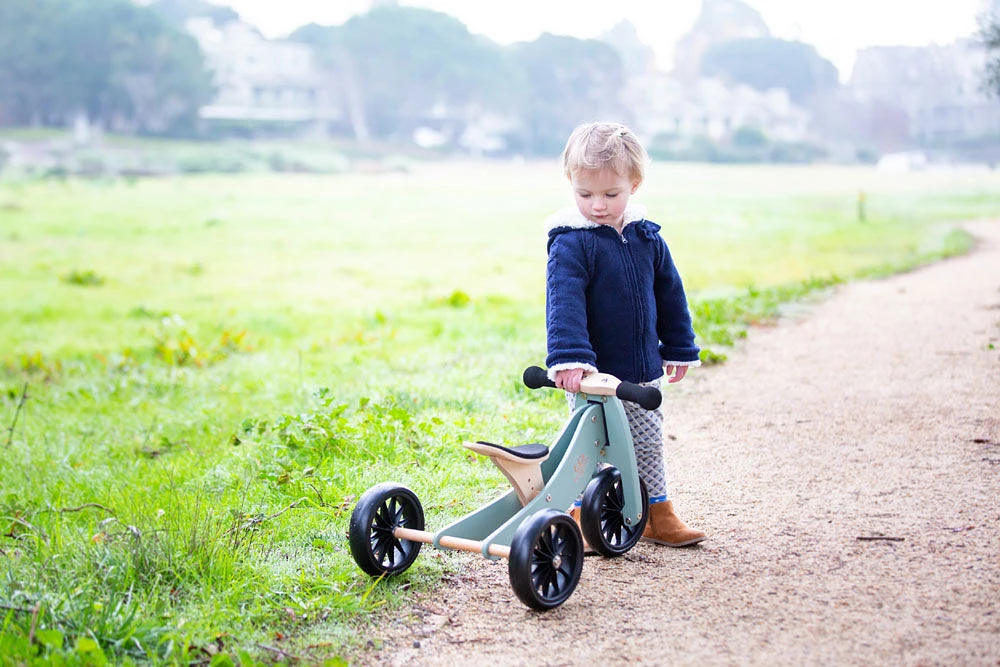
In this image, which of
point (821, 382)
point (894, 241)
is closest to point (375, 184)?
point (894, 241)

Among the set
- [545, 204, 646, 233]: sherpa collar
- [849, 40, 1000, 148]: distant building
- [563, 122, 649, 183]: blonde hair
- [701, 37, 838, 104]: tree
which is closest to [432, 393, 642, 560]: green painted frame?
[545, 204, 646, 233]: sherpa collar

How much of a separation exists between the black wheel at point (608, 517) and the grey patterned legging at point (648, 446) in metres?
0.09

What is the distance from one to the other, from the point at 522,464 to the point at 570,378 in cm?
33

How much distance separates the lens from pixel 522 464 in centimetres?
336

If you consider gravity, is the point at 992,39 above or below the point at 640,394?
above

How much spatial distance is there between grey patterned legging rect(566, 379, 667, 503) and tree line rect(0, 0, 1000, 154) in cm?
3875

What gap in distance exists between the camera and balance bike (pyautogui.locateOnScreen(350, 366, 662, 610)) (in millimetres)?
3115

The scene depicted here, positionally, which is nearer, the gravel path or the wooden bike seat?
the gravel path

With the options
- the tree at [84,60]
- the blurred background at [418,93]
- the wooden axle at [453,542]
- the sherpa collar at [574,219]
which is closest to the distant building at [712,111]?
the blurred background at [418,93]

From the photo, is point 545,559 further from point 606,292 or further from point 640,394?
point 606,292

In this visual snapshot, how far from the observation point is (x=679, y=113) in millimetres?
46594

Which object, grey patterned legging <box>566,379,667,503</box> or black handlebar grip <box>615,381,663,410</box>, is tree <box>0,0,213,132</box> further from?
black handlebar grip <box>615,381,663,410</box>

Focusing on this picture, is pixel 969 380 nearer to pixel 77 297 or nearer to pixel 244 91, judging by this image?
pixel 77 297

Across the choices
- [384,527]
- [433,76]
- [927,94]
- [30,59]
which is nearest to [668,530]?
[384,527]
